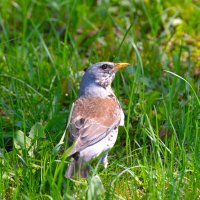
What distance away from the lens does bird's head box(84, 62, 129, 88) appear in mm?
6594

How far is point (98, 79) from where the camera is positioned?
6625 mm

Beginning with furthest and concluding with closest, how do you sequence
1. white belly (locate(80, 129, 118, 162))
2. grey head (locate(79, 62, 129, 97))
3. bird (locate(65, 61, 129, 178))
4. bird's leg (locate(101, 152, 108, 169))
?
grey head (locate(79, 62, 129, 97)) < bird's leg (locate(101, 152, 108, 169)) < white belly (locate(80, 129, 118, 162)) < bird (locate(65, 61, 129, 178))

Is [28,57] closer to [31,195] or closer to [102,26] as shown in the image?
[102,26]

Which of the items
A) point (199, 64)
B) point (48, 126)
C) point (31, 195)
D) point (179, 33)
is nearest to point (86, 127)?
point (48, 126)

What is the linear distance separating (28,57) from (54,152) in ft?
7.87

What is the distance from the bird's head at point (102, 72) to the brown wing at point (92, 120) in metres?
0.26

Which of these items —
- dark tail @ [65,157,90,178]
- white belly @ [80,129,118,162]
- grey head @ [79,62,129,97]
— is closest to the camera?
dark tail @ [65,157,90,178]

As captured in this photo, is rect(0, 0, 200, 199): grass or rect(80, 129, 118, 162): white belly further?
rect(80, 129, 118, 162): white belly

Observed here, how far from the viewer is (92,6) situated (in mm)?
9039

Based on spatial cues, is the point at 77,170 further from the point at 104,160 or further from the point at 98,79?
the point at 98,79

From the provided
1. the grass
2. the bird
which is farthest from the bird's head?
the grass

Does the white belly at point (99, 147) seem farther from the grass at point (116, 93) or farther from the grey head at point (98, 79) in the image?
the grey head at point (98, 79)

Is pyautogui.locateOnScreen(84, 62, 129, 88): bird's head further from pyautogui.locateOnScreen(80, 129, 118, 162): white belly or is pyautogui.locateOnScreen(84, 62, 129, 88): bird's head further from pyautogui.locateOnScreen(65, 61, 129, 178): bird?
pyautogui.locateOnScreen(80, 129, 118, 162): white belly

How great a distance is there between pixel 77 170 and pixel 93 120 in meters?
0.80
